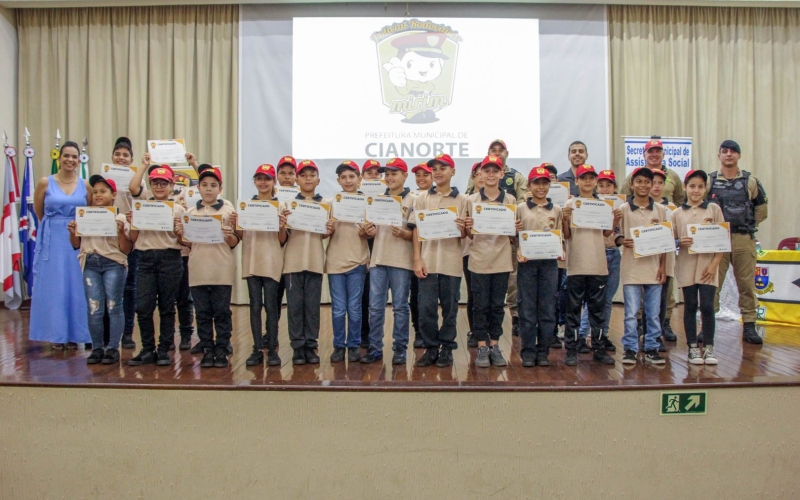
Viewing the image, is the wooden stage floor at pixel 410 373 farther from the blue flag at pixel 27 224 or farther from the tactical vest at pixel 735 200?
the blue flag at pixel 27 224

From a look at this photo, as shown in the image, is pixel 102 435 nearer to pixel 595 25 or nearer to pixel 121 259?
pixel 121 259

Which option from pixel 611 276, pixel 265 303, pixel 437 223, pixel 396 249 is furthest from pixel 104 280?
pixel 611 276

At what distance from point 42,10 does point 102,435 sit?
246 inches

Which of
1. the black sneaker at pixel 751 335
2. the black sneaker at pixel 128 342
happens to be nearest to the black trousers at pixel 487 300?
the black sneaker at pixel 751 335

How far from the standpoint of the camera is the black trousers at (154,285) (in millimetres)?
3537

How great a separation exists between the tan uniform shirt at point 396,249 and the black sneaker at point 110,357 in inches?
69.3

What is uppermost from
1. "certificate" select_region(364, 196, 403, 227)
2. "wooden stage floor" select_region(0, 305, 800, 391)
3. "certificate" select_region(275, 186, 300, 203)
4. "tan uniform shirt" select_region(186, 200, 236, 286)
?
"certificate" select_region(275, 186, 300, 203)

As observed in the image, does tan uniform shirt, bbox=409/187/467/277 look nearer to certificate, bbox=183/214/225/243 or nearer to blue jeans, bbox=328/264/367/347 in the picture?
blue jeans, bbox=328/264/367/347

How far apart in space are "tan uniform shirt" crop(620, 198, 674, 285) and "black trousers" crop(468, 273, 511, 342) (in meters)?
0.79

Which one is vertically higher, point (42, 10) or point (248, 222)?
point (42, 10)

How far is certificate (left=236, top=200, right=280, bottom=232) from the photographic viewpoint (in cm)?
342

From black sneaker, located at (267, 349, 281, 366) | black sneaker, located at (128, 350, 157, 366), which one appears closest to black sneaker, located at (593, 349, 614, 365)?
black sneaker, located at (267, 349, 281, 366)

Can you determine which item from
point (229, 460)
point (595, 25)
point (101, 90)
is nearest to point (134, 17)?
point (101, 90)

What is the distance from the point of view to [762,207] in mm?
4480
